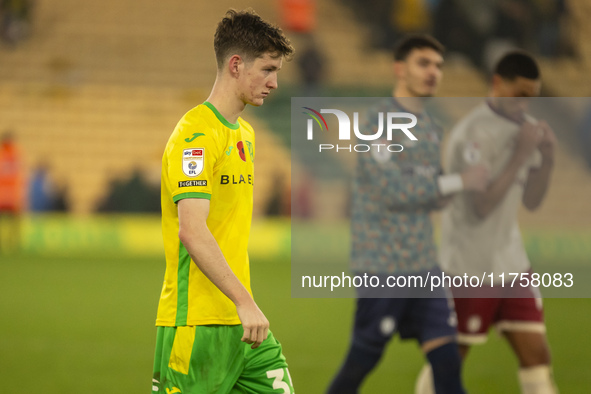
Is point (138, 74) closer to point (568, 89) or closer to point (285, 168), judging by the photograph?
point (285, 168)

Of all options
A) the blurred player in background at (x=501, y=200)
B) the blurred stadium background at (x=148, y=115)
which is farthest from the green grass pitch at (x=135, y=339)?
the blurred player in background at (x=501, y=200)

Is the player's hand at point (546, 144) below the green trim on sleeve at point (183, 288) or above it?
above

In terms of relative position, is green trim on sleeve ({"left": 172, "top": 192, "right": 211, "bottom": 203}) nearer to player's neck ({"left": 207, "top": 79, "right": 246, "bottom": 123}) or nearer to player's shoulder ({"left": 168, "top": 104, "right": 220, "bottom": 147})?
player's shoulder ({"left": 168, "top": 104, "right": 220, "bottom": 147})

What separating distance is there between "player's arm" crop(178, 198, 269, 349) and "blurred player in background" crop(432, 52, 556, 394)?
2.41m

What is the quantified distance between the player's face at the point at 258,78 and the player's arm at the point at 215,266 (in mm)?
499

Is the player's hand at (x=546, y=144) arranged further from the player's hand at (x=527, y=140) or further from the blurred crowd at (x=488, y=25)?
the blurred crowd at (x=488, y=25)

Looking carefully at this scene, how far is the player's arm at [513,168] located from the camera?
16.5ft

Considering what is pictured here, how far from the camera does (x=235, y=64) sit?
3.21 meters

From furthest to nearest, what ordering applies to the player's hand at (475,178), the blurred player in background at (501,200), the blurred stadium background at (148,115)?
the blurred stadium background at (148,115)
the blurred player in background at (501,200)
the player's hand at (475,178)

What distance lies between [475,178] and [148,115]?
19.1 m

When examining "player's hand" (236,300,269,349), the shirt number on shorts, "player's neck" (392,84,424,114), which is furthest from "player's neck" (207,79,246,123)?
"player's neck" (392,84,424,114)

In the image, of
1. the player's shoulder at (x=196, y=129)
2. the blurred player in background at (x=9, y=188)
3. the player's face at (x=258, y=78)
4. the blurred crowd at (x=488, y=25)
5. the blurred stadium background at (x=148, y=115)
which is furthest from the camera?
the blurred crowd at (x=488, y=25)

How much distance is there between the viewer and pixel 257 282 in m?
12.7

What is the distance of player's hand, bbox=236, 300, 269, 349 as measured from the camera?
2938 mm
